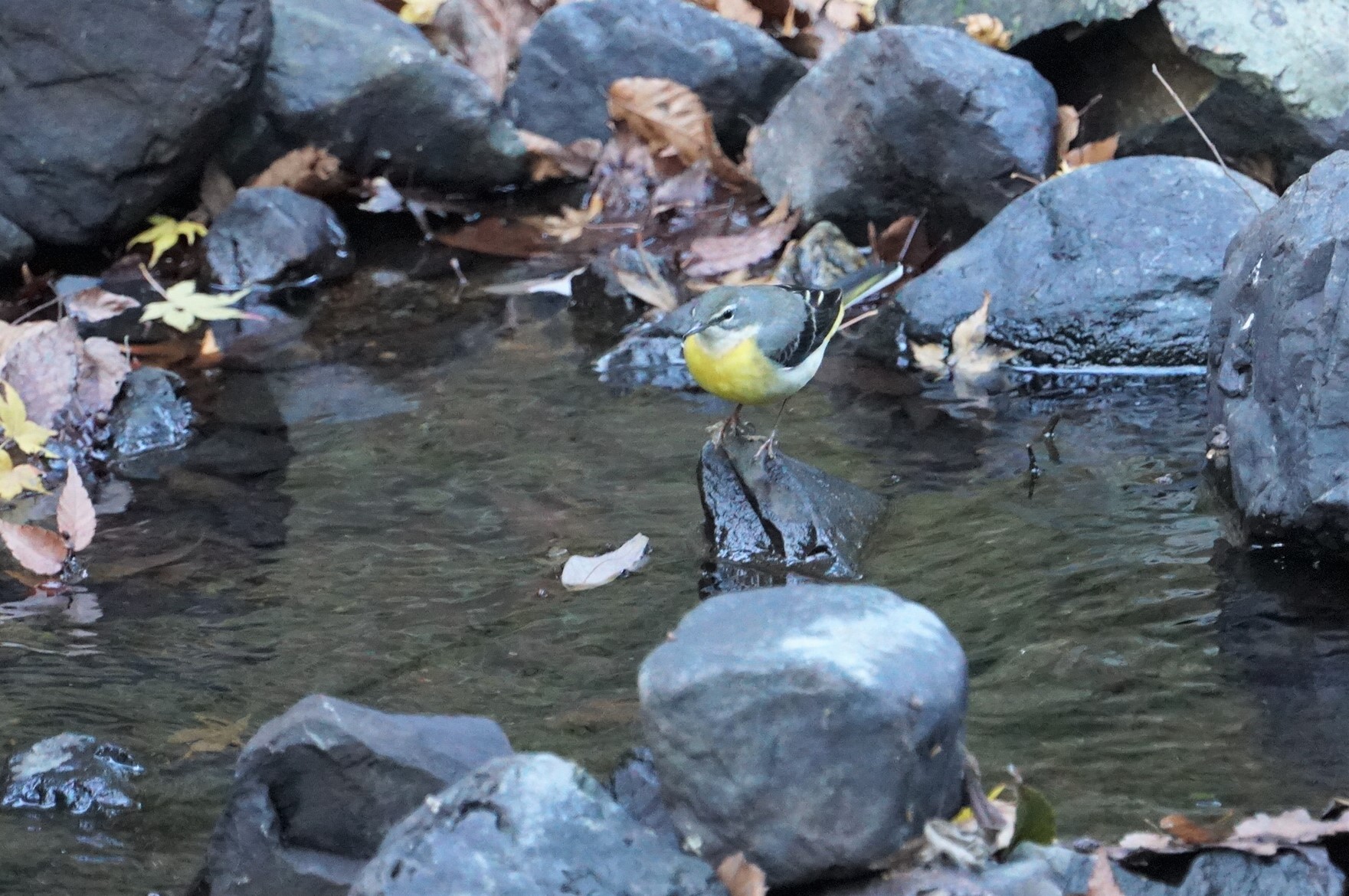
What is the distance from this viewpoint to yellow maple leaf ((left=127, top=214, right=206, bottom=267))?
8430mm

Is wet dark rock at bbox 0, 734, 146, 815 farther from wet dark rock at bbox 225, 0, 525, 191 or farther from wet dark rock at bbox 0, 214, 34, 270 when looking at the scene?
wet dark rock at bbox 225, 0, 525, 191

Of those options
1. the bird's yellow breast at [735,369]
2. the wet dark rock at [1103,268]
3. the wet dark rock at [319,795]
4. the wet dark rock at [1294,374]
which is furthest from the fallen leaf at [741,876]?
the wet dark rock at [1103,268]

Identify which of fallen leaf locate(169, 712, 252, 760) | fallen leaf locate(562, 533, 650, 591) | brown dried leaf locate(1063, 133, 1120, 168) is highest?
brown dried leaf locate(1063, 133, 1120, 168)

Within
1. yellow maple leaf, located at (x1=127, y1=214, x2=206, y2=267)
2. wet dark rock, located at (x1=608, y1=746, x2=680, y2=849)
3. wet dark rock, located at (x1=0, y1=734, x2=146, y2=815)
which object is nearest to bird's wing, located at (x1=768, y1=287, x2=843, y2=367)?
wet dark rock, located at (x1=608, y1=746, x2=680, y2=849)

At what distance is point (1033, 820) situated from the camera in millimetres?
2834

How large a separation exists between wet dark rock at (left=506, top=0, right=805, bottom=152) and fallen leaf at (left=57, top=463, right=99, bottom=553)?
18.5 feet

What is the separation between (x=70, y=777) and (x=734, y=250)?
5.48m

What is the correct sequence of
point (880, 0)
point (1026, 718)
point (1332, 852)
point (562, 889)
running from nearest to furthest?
point (562, 889) < point (1332, 852) < point (1026, 718) < point (880, 0)

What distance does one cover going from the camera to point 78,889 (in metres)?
3.20

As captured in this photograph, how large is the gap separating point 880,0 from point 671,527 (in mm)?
6377

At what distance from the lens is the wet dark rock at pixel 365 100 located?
8.79 metres

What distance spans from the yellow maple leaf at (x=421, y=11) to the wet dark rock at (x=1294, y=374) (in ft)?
24.1

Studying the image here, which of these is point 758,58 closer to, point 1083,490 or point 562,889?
point 1083,490

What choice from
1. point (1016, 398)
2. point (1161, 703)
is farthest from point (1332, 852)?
point (1016, 398)
